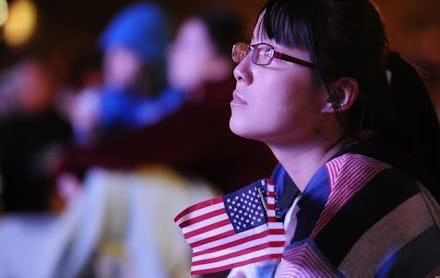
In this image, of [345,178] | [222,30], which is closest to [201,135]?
[222,30]

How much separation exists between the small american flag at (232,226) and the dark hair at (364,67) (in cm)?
16

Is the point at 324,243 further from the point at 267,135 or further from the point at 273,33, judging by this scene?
the point at 273,33

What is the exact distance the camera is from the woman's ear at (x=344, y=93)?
1129 millimetres

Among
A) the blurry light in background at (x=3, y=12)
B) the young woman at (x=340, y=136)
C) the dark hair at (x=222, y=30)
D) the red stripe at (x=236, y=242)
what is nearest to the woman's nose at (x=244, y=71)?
the young woman at (x=340, y=136)

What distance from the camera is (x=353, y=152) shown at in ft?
3.54

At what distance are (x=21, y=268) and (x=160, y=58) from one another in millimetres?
830

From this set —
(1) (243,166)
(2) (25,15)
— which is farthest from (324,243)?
(2) (25,15)

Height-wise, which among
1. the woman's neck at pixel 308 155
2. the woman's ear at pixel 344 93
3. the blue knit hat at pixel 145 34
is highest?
the blue knit hat at pixel 145 34

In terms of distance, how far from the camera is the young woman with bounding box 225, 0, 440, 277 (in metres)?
1.00

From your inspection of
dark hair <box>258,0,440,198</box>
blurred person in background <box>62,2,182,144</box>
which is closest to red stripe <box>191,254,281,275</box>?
dark hair <box>258,0,440,198</box>

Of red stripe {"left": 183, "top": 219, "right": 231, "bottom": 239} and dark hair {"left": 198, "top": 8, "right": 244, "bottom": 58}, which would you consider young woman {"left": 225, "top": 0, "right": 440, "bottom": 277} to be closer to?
red stripe {"left": 183, "top": 219, "right": 231, "bottom": 239}

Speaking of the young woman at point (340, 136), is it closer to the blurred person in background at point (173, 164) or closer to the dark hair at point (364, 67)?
the dark hair at point (364, 67)

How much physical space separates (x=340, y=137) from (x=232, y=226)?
20 cm

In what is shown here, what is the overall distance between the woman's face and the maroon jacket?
1.04 metres
